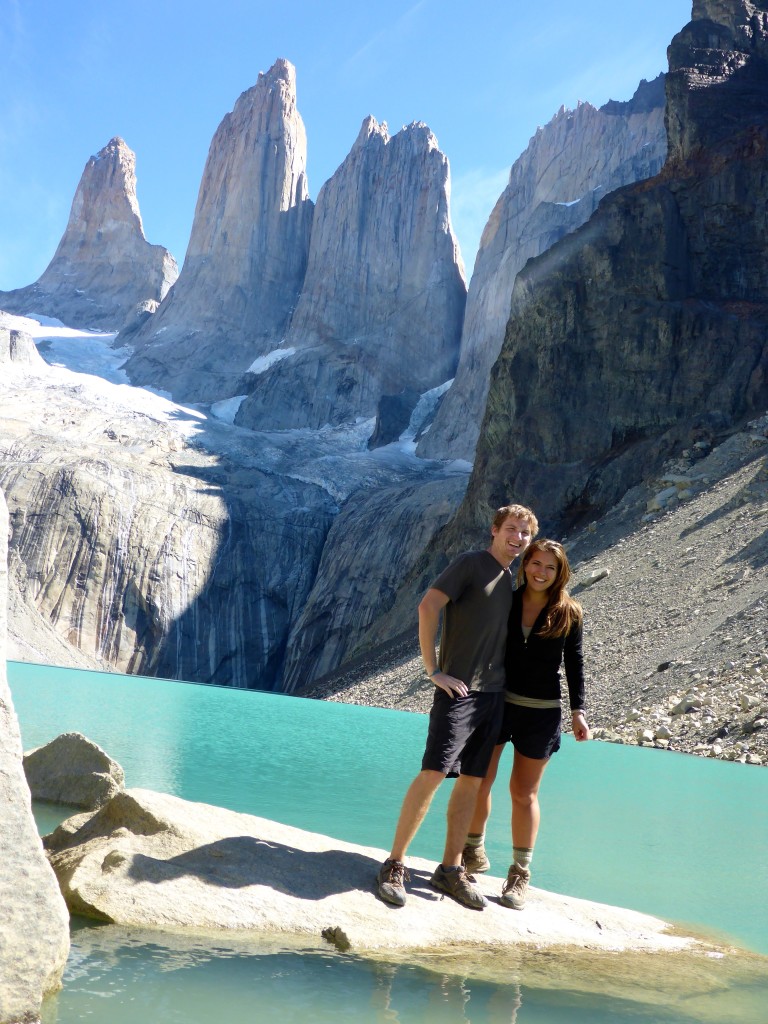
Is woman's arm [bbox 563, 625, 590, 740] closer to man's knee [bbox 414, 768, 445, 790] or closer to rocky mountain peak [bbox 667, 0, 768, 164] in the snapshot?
man's knee [bbox 414, 768, 445, 790]

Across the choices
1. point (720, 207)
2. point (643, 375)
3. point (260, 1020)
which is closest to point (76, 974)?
point (260, 1020)

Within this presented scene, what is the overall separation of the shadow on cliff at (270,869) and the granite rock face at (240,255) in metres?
Result: 84.5

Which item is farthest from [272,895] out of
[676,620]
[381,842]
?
[676,620]

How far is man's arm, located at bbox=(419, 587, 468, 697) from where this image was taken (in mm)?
5246

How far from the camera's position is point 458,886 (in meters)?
5.28

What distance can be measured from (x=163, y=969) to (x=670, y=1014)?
196 cm

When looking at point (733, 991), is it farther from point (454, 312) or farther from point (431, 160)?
point (431, 160)

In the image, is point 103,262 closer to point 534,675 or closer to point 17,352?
point 17,352

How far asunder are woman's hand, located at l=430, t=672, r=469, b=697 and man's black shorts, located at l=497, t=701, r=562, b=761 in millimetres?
442

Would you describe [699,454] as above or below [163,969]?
above

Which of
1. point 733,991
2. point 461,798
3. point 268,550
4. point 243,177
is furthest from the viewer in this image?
point 243,177

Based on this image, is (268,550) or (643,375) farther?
(268,550)

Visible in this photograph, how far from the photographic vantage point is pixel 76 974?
404 cm

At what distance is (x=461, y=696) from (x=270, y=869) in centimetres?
125
